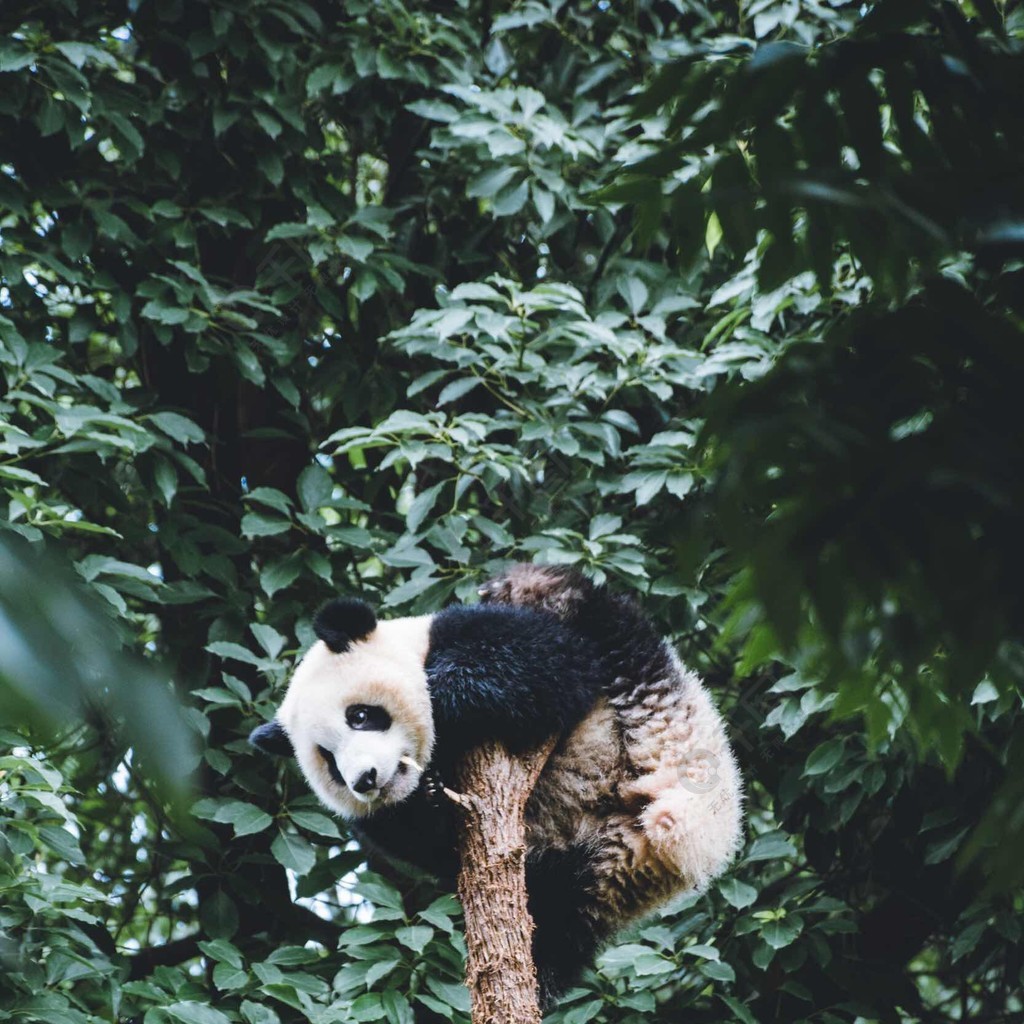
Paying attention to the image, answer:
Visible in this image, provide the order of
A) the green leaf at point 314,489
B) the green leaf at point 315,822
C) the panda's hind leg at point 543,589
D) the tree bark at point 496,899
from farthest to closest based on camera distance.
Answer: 1. the green leaf at point 314,489
2. the green leaf at point 315,822
3. the panda's hind leg at point 543,589
4. the tree bark at point 496,899

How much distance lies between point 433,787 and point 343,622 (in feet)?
1.44

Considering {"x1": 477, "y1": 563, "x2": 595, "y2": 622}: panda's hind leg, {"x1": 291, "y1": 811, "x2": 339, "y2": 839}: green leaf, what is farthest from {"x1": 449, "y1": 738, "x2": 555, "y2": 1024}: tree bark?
{"x1": 291, "y1": 811, "x2": 339, "y2": 839}: green leaf

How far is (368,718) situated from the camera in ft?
9.04

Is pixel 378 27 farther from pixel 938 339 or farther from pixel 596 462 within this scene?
pixel 938 339

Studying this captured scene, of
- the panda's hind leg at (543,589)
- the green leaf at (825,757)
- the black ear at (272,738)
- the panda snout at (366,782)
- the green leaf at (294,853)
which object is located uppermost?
the panda's hind leg at (543,589)

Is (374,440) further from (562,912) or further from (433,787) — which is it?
(562,912)

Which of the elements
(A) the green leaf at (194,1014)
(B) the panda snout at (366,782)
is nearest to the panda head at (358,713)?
(B) the panda snout at (366,782)

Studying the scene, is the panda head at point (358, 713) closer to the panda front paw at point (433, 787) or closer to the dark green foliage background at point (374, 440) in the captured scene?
the panda front paw at point (433, 787)

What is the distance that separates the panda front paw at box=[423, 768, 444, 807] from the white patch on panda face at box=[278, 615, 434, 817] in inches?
1.1

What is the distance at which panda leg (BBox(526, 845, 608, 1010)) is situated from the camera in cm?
277

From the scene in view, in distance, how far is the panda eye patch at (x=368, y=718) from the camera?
2.73 m

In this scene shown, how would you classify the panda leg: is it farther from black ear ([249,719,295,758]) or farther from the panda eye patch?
black ear ([249,719,295,758])

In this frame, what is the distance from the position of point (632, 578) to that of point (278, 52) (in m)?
2.23

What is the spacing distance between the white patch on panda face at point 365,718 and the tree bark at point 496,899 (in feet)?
0.75
